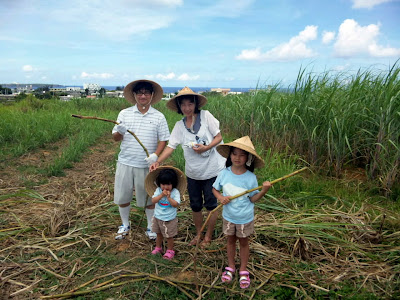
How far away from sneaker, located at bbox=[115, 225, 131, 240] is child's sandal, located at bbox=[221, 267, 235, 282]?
3.70ft

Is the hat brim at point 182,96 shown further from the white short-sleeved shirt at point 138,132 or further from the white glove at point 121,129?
the white glove at point 121,129

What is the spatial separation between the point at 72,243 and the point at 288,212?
224cm

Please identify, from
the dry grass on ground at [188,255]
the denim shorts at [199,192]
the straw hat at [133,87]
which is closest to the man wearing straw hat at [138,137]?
the straw hat at [133,87]

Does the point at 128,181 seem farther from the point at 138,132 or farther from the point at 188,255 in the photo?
the point at 188,255

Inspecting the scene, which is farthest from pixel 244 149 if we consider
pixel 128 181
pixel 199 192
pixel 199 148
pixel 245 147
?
pixel 128 181

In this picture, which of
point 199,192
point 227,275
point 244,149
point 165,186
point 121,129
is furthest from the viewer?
point 199,192

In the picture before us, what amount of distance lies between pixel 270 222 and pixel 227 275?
944 mm

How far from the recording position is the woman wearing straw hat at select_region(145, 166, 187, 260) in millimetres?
2537

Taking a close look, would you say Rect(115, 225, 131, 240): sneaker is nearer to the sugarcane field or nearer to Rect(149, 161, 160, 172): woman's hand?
the sugarcane field

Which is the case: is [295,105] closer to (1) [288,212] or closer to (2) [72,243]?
(1) [288,212]

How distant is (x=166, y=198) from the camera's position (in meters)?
2.59

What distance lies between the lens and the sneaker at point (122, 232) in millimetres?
2963

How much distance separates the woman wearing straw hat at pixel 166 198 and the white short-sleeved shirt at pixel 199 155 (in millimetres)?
159

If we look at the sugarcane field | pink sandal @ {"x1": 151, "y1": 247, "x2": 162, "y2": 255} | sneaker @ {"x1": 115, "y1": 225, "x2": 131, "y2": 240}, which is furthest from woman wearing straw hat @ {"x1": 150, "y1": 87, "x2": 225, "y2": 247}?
sneaker @ {"x1": 115, "y1": 225, "x2": 131, "y2": 240}
